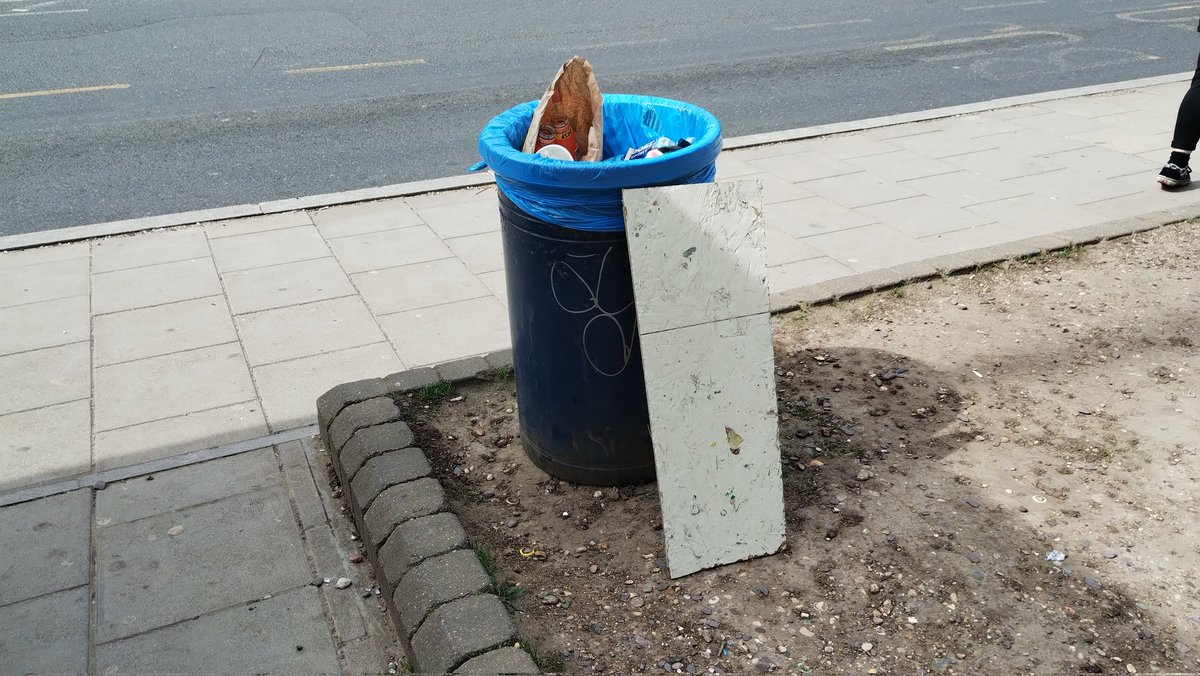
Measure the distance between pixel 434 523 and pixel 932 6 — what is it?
13.8m

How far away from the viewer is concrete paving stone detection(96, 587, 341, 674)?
3312mm

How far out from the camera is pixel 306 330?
5.62 meters

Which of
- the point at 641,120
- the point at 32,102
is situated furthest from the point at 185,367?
the point at 32,102

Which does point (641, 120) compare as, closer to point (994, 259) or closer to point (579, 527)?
point (579, 527)

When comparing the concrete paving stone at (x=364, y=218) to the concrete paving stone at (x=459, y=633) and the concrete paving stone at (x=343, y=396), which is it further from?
the concrete paving stone at (x=459, y=633)

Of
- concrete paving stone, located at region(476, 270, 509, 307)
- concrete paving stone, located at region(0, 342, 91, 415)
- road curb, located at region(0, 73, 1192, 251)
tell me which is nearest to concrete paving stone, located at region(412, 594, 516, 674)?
concrete paving stone, located at region(0, 342, 91, 415)

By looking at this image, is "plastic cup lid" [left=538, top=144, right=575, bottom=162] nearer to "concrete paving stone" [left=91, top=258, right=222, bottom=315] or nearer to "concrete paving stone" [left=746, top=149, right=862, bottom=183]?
"concrete paving stone" [left=91, top=258, right=222, bottom=315]

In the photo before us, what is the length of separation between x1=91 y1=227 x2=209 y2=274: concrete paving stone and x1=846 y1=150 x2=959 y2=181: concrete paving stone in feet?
16.4

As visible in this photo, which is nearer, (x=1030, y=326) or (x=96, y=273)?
(x=1030, y=326)

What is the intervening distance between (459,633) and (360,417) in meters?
1.42

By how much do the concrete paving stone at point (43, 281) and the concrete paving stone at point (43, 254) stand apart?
49 millimetres

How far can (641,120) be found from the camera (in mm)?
4148

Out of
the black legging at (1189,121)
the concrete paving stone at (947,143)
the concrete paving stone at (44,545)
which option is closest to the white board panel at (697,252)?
the concrete paving stone at (44,545)

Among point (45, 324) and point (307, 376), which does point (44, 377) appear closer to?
point (45, 324)
